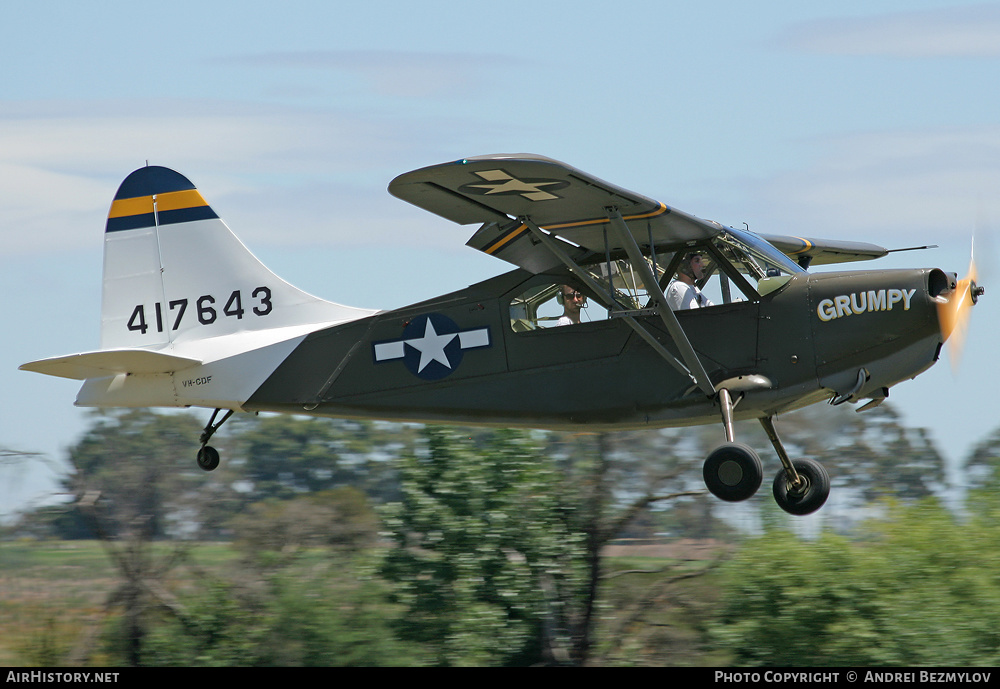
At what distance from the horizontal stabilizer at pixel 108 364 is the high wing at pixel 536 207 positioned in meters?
3.19

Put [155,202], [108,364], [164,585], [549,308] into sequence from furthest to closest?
[164,585], [155,202], [108,364], [549,308]

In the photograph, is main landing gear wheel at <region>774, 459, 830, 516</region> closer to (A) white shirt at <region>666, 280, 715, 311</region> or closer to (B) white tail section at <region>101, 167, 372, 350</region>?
(A) white shirt at <region>666, 280, 715, 311</region>

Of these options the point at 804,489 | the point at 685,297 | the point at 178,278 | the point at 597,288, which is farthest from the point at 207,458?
the point at 804,489

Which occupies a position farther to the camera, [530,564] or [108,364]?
[530,564]

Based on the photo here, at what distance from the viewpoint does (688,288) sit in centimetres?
920

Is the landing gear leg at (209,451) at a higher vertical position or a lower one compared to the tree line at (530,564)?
higher

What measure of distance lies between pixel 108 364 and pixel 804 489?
20.3 feet

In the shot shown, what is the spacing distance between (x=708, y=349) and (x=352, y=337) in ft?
10.6

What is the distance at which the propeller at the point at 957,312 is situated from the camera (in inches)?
339

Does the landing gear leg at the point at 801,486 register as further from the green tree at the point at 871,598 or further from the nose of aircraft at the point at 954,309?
the green tree at the point at 871,598

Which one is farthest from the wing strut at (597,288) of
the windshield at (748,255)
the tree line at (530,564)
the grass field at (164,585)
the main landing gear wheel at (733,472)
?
the grass field at (164,585)

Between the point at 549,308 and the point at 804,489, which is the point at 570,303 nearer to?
the point at 549,308

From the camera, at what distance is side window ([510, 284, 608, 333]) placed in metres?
9.48

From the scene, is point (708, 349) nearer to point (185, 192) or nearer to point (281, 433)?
point (185, 192)
